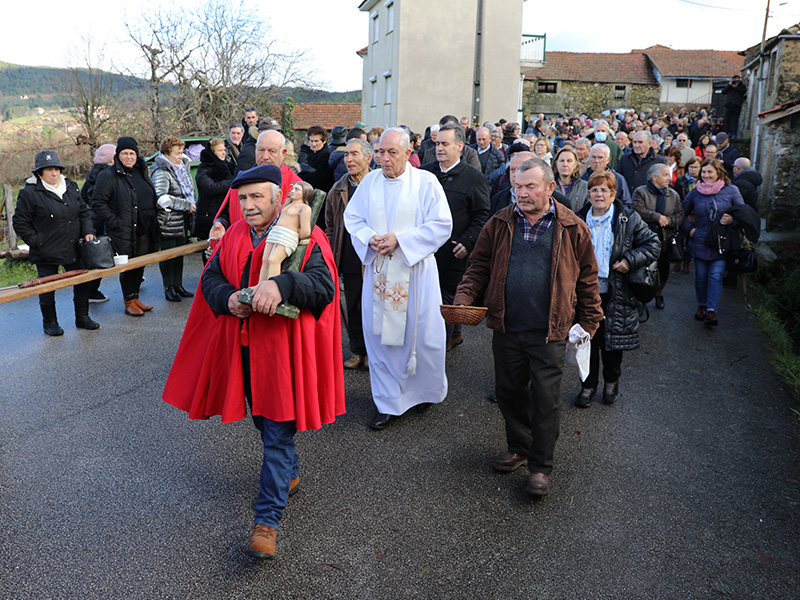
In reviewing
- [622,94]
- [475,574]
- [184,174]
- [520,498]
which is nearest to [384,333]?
[520,498]

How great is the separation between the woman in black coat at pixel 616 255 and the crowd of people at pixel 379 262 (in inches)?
0.7

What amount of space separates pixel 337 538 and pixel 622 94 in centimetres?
5247

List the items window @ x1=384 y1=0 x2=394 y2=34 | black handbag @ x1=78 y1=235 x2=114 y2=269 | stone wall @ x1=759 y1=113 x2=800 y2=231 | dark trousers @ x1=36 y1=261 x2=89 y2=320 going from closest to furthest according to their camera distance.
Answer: black handbag @ x1=78 y1=235 x2=114 y2=269
dark trousers @ x1=36 y1=261 x2=89 y2=320
stone wall @ x1=759 y1=113 x2=800 y2=231
window @ x1=384 y1=0 x2=394 y2=34

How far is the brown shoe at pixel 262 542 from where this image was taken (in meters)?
3.28

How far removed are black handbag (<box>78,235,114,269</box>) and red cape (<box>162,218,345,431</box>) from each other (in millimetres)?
3193

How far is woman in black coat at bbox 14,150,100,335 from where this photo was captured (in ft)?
22.9

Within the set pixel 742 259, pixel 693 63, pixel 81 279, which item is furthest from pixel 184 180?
pixel 693 63

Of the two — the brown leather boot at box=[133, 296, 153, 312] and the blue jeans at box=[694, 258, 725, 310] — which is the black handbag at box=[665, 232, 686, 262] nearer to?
the blue jeans at box=[694, 258, 725, 310]

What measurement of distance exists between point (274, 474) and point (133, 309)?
5529mm

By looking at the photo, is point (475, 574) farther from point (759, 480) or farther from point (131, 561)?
point (759, 480)

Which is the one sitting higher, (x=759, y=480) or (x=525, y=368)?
(x=525, y=368)

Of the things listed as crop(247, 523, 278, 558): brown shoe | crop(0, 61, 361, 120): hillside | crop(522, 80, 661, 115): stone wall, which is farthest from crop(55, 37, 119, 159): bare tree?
crop(522, 80, 661, 115): stone wall

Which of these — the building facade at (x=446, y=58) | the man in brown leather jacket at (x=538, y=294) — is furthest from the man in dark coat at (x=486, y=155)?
the building facade at (x=446, y=58)

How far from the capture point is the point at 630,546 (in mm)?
3566
